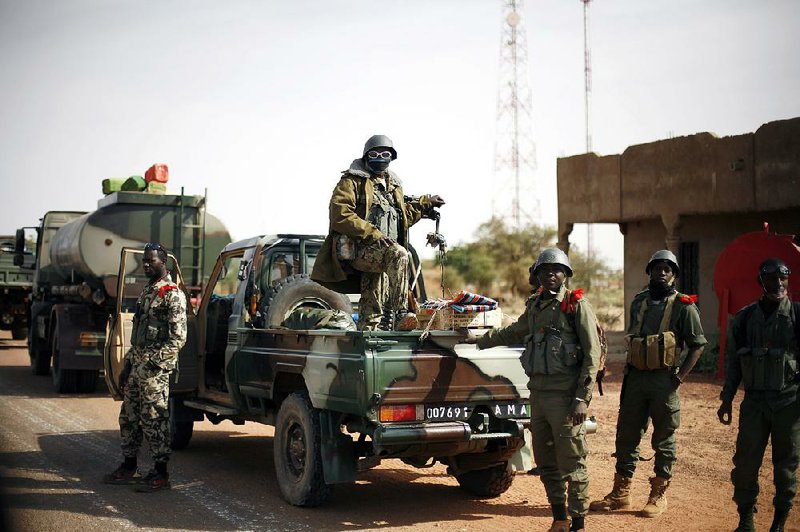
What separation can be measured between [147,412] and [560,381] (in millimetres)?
3583

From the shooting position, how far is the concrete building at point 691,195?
15.7 meters

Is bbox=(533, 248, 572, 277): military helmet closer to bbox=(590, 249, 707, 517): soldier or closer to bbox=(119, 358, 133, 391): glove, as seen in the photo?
bbox=(590, 249, 707, 517): soldier

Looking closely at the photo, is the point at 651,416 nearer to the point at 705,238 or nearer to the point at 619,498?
the point at 619,498

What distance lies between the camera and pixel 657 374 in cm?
685

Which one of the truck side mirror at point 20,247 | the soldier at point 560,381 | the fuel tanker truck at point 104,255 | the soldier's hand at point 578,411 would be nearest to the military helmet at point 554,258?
the soldier at point 560,381

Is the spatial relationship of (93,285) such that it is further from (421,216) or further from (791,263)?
(791,263)

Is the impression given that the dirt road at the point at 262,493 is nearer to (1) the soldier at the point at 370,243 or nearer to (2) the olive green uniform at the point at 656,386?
(2) the olive green uniform at the point at 656,386

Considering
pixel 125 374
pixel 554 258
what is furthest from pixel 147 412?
pixel 554 258

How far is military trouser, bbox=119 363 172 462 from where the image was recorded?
7672 millimetres

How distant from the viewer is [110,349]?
360 inches

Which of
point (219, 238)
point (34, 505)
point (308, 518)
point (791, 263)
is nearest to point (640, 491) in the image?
point (308, 518)

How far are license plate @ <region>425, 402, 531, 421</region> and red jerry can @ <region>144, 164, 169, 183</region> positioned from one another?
1014cm

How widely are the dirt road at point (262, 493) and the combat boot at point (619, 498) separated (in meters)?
0.12

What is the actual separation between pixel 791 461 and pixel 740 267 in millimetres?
7977
